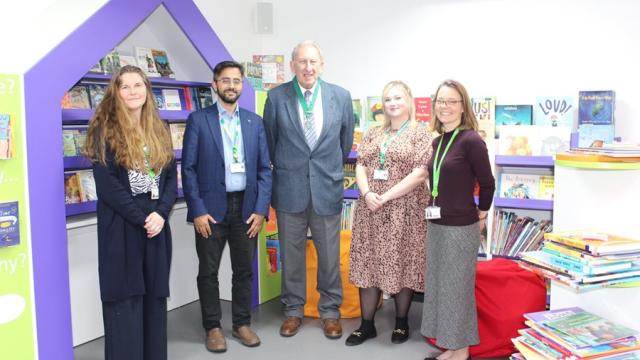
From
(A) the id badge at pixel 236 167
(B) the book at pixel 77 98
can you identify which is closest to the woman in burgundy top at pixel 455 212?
(A) the id badge at pixel 236 167

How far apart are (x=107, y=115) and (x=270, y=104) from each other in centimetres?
112

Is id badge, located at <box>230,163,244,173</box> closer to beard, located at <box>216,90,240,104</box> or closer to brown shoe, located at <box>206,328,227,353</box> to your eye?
beard, located at <box>216,90,240,104</box>

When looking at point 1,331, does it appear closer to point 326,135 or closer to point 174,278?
point 174,278

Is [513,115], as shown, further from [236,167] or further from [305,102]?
[236,167]

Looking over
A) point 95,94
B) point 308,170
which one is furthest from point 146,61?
point 308,170

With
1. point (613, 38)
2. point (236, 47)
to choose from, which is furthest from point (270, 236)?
point (613, 38)

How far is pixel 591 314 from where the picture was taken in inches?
80.2

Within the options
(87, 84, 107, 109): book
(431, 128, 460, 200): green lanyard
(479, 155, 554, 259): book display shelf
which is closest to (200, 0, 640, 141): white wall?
(479, 155, 554, 259): book display shelf

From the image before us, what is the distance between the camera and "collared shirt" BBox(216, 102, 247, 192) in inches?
127

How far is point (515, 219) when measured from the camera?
3.79 m

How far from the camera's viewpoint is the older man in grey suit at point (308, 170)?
3.35 metres

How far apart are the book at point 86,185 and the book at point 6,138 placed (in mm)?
822

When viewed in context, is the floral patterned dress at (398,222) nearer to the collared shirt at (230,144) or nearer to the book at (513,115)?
the collared shirt at (230,144)

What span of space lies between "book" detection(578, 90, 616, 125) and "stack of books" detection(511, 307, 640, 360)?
1924 mm
